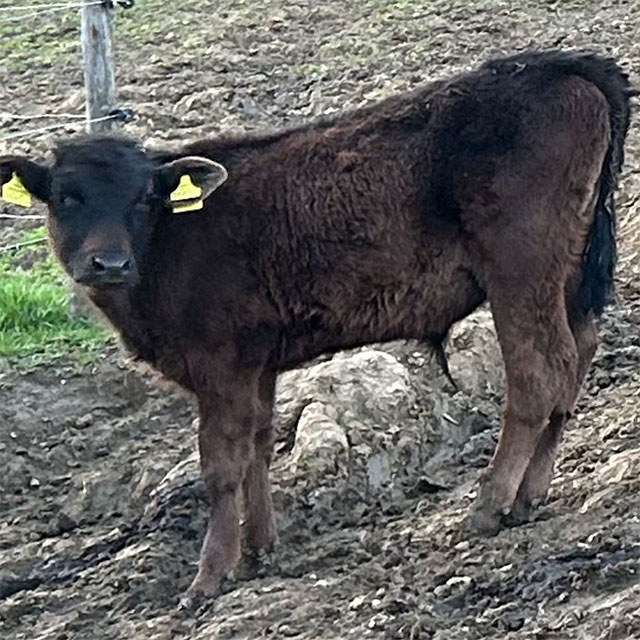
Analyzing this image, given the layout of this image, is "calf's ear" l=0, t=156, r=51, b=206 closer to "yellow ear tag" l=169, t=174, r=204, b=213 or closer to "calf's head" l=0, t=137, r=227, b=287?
"calf's head" l=0, t=137, r=227, b=287

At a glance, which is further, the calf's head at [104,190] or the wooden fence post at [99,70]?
the wooden fence post at [99,70]

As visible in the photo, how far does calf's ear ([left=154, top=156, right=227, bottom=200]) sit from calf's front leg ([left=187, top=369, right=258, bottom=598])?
87 cm

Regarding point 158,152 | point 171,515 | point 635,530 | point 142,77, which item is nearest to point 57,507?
point 171,515

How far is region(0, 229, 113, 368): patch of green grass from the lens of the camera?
977 centimetres

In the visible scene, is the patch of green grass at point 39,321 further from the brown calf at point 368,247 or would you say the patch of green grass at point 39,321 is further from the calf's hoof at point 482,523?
the calf's hoof at point 482,523

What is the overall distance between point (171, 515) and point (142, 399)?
1756 millimetres

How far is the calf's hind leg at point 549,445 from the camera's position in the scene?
721cm

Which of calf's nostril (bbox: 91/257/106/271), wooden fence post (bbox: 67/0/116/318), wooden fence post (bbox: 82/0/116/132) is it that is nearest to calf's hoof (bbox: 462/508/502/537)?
calf's nostril (bbox: 91/257/106/271)

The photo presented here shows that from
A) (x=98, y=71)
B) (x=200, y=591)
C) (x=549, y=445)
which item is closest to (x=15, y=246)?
(x=98, y=71)

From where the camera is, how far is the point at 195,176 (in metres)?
7.35

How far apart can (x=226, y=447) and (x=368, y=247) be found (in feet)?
3.86

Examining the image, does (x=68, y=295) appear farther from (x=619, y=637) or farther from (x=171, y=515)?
(x=619, y=637)

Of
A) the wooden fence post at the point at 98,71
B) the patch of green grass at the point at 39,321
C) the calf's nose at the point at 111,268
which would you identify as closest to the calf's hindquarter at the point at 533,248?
the calf's nose at the point at 111,268

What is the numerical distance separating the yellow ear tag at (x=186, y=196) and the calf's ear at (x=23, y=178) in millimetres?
685
